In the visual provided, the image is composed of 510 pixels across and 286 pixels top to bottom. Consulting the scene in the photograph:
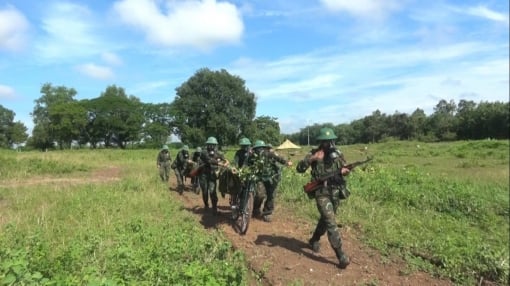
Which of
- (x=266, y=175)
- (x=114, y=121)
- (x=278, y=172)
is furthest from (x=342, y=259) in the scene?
(x=114, y=121)

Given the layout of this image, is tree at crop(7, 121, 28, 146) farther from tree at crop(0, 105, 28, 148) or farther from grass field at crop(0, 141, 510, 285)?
grass field at crop(0, 141, 510, 285)

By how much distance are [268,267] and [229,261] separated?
0.70 metres

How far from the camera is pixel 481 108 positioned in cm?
6756

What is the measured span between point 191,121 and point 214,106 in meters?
5.01

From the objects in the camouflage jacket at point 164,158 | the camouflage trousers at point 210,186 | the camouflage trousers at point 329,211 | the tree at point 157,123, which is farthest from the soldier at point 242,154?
the tree at point 157,123

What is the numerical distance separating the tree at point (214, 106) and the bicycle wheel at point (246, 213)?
58.3 metres

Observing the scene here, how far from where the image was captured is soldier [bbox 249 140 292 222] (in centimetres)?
1124

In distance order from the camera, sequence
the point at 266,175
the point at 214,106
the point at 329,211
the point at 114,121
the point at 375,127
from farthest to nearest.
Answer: the point at 375,127, the point at 114,121, the point at 214,106, the point at 266,175, the point at 329,211

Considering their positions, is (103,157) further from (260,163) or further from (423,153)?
(260,163)

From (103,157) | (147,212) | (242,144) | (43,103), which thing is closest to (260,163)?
(242,144)

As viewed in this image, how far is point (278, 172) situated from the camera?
12547mm

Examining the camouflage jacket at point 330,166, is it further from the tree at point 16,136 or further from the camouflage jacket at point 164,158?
the tree at point 16,136

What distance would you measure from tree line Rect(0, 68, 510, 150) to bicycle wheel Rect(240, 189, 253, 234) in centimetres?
5013

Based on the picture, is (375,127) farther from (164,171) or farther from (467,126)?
(164,171)
